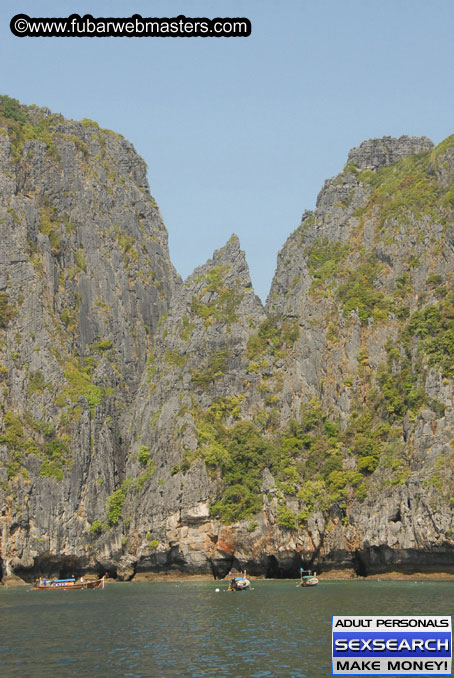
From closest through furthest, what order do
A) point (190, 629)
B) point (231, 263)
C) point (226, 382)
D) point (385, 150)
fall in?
point (190, 629) → point (226, 382) → point (231, 263) → point (385, 150)

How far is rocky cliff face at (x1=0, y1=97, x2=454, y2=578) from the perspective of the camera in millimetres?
98250

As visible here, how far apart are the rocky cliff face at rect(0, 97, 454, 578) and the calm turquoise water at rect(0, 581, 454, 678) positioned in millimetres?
18930

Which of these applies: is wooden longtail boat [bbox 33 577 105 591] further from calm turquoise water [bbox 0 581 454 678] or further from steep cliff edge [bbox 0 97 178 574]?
steep cliff edge [bbox 0 97 178 574]

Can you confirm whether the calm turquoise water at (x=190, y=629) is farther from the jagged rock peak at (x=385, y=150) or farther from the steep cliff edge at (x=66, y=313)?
the jagged rock peak at (x=385, y=150)

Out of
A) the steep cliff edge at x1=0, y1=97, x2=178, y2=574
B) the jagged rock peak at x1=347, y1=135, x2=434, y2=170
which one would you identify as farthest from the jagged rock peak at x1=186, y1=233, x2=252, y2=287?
the jagged rock peak at x1=347, y1=135, x2=434, y2=170

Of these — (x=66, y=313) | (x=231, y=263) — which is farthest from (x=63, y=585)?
(x=231, y=263)

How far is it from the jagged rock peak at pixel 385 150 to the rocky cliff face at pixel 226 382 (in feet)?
1.25

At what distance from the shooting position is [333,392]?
113125 millimetres

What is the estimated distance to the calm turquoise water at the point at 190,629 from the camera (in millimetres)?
36125

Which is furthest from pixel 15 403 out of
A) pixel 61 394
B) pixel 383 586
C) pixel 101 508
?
pixel 383 586

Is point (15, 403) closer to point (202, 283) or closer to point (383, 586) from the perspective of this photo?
point (202, 283)

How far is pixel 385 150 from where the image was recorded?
463 ft

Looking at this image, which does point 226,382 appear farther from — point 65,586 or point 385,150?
point 385,150

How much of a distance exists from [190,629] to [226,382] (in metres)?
72.7
